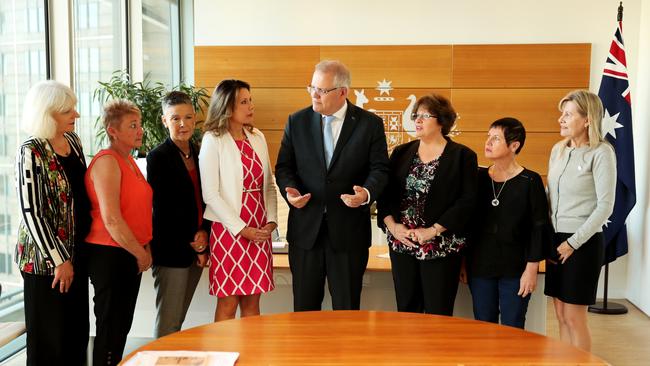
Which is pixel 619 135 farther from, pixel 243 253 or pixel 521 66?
pixel 243 253

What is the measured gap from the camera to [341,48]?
6371mm

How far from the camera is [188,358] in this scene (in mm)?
1885

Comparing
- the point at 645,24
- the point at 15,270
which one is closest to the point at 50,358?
the point at 15,270

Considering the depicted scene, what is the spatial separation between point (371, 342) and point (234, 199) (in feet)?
4.26

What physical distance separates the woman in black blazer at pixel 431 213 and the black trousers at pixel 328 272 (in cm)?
23

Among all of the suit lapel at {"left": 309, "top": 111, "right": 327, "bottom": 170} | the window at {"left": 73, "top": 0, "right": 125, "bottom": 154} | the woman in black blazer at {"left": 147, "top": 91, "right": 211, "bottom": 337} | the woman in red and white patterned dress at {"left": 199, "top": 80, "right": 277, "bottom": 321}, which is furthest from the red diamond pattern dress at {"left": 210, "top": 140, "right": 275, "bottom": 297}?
the window at {"left": 73, "top": 0, "right": 125, "bottom": 154}

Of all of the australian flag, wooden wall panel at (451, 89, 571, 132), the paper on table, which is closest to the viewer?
the paper on table

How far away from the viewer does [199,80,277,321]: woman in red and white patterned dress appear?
306 centimetres

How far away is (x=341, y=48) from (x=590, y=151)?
363 cm

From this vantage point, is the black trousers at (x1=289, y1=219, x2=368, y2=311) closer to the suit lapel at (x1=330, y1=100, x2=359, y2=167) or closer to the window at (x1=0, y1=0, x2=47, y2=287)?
the suit lapel at (x1=330, y1=100, x2=359, y2=167)

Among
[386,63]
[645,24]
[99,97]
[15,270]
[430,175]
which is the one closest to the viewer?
[430,175]

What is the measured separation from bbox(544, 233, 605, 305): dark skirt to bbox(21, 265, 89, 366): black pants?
2.54m

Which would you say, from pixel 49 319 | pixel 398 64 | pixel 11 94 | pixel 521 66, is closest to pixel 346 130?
pixel 49 319

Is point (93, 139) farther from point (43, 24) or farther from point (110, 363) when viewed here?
point (110, 363)
